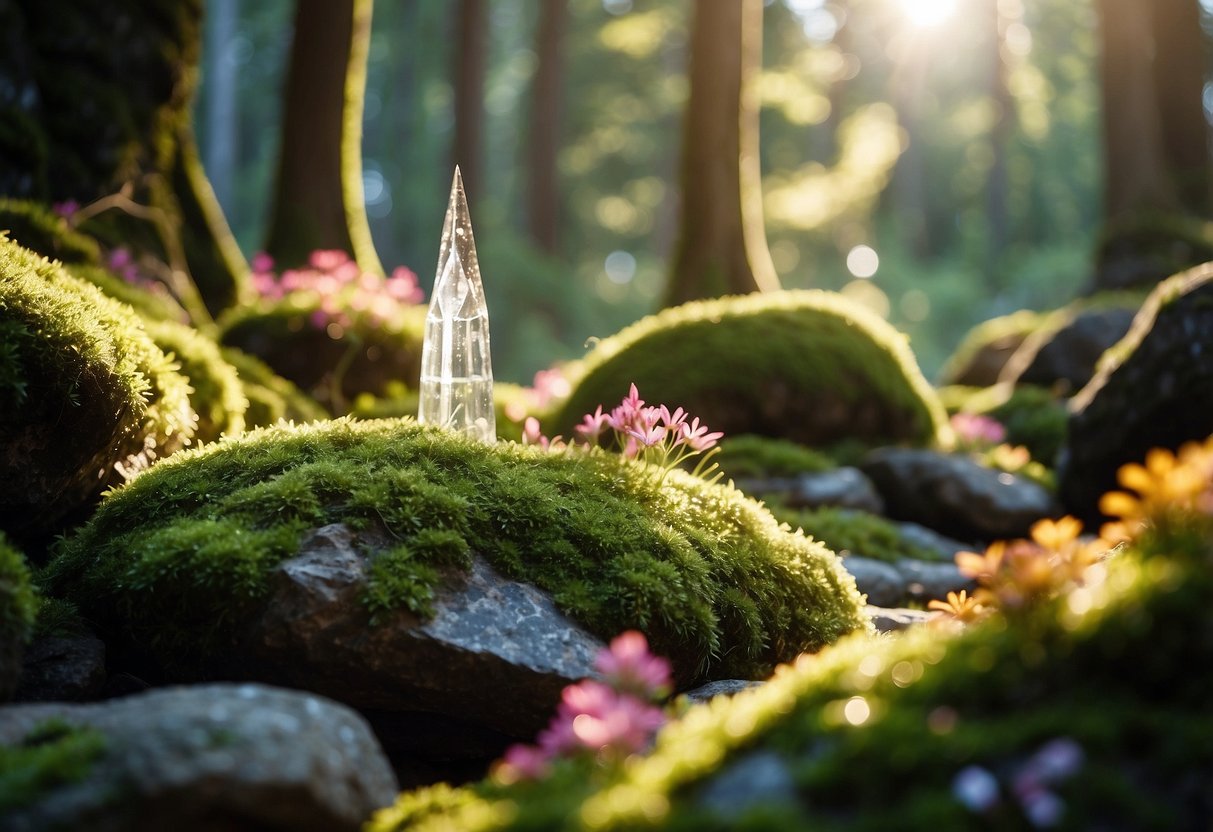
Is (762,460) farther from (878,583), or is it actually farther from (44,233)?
(44,233)

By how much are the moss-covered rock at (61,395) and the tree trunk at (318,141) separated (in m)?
7.35

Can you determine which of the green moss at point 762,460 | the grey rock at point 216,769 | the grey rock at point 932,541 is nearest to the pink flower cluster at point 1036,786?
the grey rock at point 216,769

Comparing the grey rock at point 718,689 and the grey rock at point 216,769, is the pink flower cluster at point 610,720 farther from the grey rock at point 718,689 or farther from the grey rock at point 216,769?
the grey rock at point 718,689

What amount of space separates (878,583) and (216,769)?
175 inches

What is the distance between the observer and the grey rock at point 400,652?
3344 millimetres

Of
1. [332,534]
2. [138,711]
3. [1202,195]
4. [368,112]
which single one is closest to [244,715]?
[138,711]

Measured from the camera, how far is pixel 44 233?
6.95m

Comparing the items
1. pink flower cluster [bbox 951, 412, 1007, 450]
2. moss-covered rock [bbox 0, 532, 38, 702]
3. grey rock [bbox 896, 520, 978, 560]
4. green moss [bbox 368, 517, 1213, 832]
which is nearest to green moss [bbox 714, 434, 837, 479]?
grey rock [bbox 896, 520, 978, 560]

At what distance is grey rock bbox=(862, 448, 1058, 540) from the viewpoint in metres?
7.52

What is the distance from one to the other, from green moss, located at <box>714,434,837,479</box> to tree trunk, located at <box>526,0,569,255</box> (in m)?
18.9

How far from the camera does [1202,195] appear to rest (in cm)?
1608

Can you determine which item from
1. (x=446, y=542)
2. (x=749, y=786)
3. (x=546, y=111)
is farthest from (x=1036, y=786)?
(x=546, y=111)

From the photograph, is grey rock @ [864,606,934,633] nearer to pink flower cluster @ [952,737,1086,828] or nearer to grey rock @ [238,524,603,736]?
grey rock @ [238,524,603,736]

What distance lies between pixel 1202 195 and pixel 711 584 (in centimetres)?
1541
